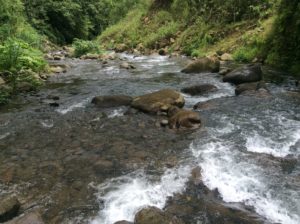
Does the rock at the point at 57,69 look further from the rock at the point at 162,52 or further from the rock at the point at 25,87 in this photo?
the rock at the point at 162,52

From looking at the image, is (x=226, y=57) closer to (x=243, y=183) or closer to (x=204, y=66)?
(x=204, y=66)

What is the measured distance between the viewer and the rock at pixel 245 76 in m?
10.8

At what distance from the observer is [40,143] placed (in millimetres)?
7078

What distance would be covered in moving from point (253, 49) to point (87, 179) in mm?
11447

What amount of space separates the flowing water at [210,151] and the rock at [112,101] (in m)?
0.37

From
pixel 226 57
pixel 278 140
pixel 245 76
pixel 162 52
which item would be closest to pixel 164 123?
pixel 278 140

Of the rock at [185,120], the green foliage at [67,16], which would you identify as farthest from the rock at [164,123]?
the green foliage at [67,16]

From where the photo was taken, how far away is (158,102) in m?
8.76

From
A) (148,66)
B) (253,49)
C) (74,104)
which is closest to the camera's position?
(74,104)

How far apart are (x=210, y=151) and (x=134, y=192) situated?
1825 mm

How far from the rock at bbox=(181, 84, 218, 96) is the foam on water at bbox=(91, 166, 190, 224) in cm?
490

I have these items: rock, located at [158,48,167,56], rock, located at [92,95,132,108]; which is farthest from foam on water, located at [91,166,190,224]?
rock, located at [158,48,167,56]

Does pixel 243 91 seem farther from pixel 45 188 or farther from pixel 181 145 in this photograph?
pixel 45 188

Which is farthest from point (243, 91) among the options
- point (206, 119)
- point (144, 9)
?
point (144, 9)
